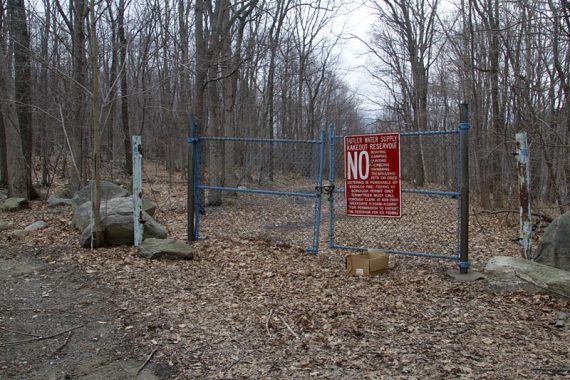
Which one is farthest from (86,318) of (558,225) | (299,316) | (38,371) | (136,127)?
(136,127)

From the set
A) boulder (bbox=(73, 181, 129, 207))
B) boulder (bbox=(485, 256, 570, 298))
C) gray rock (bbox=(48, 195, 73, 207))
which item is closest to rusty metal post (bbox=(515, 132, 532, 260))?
boulder (bbox=(485, 256, 570, 298))

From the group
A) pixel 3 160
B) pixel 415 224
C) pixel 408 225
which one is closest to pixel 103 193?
pixel 3 160

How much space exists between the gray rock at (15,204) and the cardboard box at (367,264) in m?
8.15

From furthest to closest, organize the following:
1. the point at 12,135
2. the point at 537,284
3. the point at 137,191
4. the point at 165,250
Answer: the point at 12,135 < the point at 137,191 < the point at 165,250 < the point at 537,284

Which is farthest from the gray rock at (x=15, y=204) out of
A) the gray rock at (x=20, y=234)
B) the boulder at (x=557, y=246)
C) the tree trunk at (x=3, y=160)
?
the boulder at (x=557, y=246)

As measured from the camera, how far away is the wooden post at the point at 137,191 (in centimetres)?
668

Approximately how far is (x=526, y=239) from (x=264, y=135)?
18.5 m

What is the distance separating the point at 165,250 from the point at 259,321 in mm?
2588

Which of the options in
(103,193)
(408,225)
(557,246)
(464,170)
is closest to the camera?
(557,246)

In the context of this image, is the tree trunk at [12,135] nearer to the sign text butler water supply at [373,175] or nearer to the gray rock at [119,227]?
the gray rock at [119,227]

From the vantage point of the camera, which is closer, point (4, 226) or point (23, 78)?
point (4, 226)

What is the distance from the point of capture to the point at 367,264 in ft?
19.1

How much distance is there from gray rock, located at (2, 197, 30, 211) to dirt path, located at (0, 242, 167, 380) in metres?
4.92

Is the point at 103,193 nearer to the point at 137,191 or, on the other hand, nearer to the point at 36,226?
the point at 36,226
